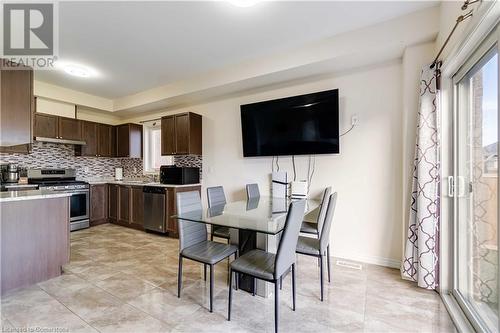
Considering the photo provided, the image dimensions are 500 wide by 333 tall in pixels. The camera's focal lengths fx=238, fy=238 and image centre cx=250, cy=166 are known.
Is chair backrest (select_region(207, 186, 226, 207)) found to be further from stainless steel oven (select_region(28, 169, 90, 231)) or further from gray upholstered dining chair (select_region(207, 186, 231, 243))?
stainless steel oven (select_region(28, 169, 90, 231))

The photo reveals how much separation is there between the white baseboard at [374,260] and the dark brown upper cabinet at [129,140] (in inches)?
170

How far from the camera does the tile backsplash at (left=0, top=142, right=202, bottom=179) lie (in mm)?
4195

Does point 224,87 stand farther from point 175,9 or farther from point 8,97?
point 8,97

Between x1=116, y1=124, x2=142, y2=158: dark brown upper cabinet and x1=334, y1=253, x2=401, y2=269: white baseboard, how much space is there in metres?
4.32

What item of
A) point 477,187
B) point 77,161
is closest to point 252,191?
point 477,187

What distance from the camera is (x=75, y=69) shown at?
3400 millimetres

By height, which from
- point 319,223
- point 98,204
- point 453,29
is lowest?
point 98,204

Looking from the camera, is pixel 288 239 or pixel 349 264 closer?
pixel 288 239

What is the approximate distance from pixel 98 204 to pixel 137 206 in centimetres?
95

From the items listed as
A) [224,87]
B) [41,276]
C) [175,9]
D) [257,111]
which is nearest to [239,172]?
[257,111]

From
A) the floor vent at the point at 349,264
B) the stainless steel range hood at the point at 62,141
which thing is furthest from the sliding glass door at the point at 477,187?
the stainless steel range hood at the point at 62,141

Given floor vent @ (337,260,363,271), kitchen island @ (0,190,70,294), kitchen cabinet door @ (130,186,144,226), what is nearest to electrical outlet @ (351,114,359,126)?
floor vent @ (337,260,363,271)

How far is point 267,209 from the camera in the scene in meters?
2.42

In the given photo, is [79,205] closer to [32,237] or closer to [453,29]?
[32,237]
